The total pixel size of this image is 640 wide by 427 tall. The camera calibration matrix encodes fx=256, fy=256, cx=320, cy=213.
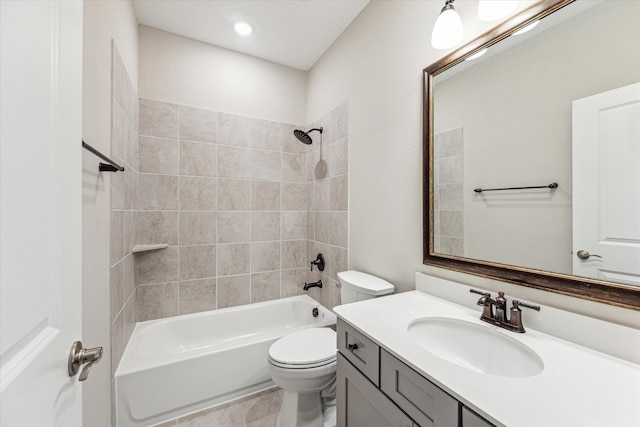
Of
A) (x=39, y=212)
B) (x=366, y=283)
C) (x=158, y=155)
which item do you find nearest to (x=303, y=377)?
(x=366, y=283)

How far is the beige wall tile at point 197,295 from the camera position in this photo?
2105 millimetres

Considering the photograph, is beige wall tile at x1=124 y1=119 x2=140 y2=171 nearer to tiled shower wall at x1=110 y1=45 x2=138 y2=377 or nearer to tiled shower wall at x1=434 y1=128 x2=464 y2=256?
tiled shower wall at x1=110 y1=45 x2=138 y2=377

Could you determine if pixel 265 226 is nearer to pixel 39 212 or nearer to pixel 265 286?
pixel 265 286

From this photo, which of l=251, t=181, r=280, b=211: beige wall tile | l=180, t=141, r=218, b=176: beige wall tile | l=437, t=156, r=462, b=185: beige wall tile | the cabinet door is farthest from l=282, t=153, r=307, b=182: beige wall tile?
the cabinet door

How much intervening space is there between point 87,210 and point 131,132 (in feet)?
3.22

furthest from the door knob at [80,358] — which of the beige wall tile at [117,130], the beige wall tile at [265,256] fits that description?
the beige wall tile at [265,256]

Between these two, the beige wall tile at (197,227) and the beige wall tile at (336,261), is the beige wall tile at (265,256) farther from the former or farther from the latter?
the beige wall tile at (336,261)

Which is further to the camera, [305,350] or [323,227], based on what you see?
[323,227]

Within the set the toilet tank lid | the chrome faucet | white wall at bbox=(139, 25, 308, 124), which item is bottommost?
the toilet tank lid

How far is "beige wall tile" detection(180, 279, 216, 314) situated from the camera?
2.11 m

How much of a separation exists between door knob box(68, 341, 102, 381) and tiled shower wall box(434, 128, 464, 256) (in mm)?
1294

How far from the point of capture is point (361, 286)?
150 cm

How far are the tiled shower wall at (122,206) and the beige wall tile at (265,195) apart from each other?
90cm

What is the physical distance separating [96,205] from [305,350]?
48.9 inches
